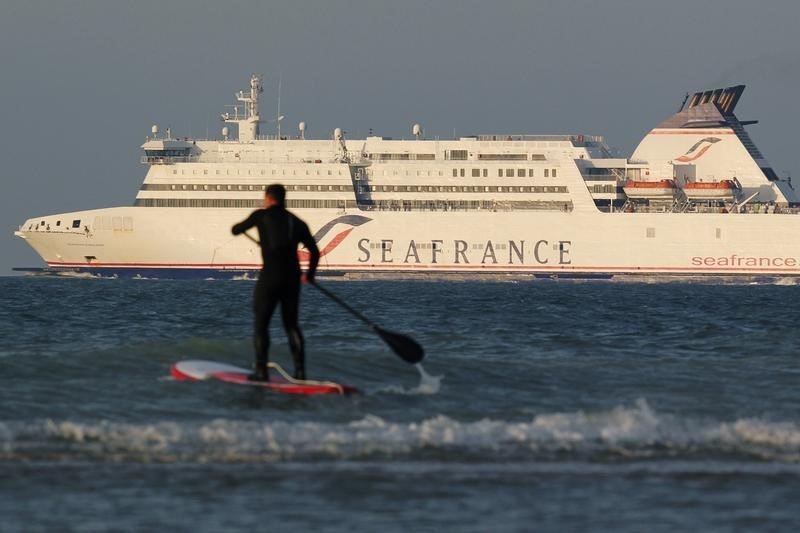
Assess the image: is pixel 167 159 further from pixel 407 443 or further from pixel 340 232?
pixel 407 443

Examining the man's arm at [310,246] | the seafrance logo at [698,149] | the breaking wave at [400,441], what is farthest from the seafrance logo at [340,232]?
the breaking wave at [400,441]

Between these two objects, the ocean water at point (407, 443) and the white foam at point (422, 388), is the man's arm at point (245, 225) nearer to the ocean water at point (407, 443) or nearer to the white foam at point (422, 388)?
the ocean water at point (407, 443)

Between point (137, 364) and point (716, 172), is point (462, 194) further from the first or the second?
point (137, 364)


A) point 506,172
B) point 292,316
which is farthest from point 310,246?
point 506,172

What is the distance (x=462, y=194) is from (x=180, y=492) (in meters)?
55.3

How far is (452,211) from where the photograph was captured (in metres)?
61.4

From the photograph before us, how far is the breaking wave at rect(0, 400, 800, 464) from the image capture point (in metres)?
8.41

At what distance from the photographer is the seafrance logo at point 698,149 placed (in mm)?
66219

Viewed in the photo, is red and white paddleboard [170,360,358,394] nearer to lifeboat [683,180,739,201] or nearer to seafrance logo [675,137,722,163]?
lifeboat [683,180,739,201]

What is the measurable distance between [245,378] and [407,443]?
7.62ft

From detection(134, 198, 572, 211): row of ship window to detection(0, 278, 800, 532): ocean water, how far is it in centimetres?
4585

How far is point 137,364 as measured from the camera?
1259cm

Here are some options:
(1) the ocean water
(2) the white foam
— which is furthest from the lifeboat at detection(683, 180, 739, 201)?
(2) the white foam

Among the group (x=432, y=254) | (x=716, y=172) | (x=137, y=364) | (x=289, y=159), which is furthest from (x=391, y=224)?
(x=137, y=364)
